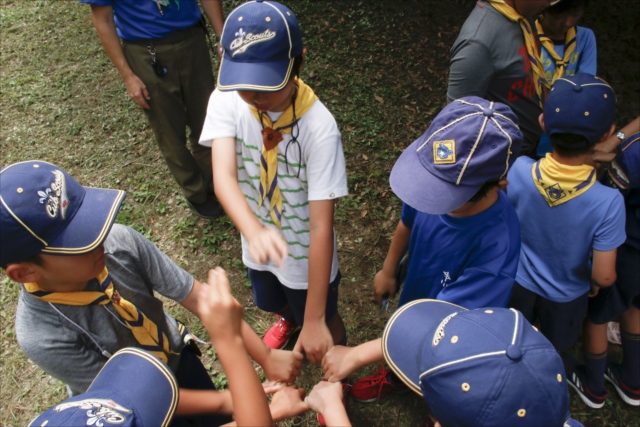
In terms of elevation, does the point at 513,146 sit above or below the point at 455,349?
above

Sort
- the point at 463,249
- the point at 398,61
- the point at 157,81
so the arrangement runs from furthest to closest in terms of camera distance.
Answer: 1. the point at 398,61
2. the point at 157,81
3. the point at 463,249

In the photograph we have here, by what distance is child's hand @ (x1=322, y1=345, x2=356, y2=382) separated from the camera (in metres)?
2.02

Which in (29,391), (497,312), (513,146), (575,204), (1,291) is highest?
(513,146)

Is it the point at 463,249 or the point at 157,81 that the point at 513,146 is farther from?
the point at 157,81

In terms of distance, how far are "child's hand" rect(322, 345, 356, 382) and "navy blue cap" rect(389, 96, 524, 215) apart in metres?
0.73

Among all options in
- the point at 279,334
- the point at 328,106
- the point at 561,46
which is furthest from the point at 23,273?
the point at 328,106

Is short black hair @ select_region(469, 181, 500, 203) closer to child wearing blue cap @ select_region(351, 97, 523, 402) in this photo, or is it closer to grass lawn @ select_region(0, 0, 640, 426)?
child wearing blue cap @ select_region(351, 97, 523, 402)

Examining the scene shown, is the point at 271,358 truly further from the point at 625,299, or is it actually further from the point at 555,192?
the point at 625,299

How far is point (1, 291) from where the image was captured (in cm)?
379

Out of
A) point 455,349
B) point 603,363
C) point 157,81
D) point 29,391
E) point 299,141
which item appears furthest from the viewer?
point 157,81

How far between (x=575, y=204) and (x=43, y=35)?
7.19 metres

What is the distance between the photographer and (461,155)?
181 cm

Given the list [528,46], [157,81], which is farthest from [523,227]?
[157,81]

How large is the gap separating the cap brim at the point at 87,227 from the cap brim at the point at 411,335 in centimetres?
109
